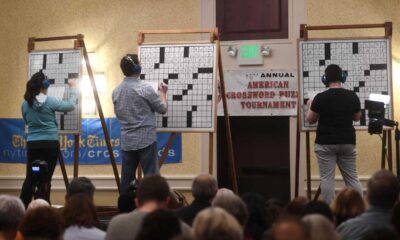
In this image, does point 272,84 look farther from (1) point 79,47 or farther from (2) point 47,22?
(2) point 47,22

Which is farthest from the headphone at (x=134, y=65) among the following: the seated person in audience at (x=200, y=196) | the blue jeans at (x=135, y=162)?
the seated person in audience at (x=200, y=196)

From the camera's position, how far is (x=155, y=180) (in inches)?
111

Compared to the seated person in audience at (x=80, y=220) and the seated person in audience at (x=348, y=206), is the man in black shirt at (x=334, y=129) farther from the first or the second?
the seated person in audience at (x=80, y=220)

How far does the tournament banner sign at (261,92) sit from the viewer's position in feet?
20.8

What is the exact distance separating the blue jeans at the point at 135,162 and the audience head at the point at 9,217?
73.0 inches

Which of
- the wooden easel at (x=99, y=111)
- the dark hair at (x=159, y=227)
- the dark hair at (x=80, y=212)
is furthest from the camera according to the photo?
the wooden easel at (x=99, y=111)

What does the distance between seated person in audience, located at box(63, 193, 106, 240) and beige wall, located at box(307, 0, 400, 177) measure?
12.4ft

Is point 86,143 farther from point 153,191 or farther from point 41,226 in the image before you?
point 41,226

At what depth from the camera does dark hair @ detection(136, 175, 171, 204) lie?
109 inches

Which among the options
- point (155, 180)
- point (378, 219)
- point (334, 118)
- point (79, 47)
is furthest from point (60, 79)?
point (378, 219)

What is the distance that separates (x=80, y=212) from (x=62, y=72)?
3073 mm

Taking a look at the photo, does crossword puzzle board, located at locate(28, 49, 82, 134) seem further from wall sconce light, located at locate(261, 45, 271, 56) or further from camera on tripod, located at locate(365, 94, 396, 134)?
camera on tripod, located at locate(365, 94, 396, 134)

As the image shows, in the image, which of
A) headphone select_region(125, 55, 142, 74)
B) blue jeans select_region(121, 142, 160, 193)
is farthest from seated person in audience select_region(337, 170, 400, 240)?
headphone select_region(125, 55, 142, 74)

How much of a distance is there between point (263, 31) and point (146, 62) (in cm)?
166
